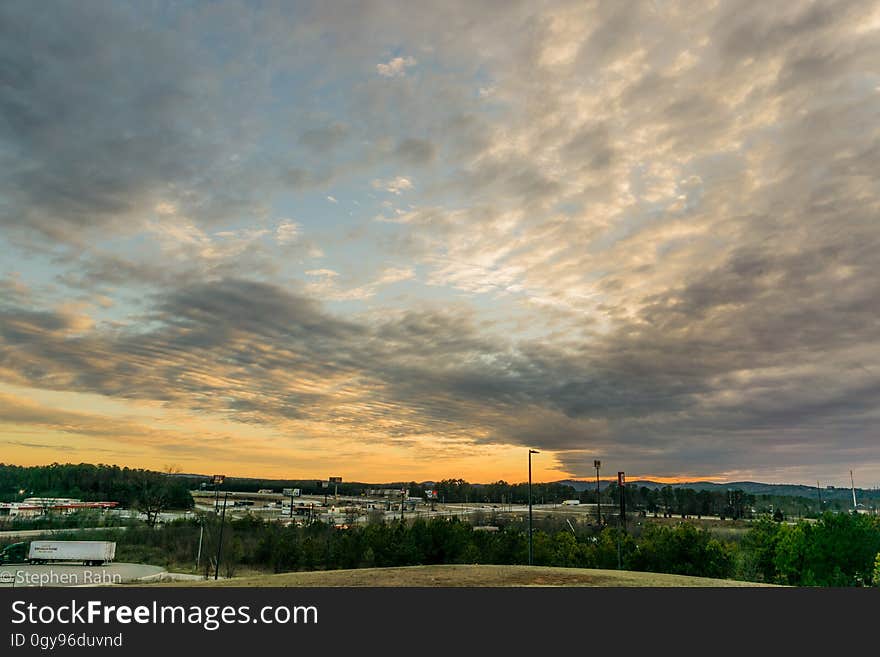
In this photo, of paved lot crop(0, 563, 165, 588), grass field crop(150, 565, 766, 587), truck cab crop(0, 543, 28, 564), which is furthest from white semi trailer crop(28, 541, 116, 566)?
grass field crop(150, 565, 766, 587)

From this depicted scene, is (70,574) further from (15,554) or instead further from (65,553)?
(15,554)

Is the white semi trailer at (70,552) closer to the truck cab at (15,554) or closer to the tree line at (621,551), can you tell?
the truck cab at (15,554)

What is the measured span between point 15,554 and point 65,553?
10.3m

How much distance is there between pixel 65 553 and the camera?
77688 millimetres

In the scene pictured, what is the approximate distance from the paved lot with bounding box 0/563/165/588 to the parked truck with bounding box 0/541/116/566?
1.01m

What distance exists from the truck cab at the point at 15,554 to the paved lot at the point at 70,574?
7.59 feet

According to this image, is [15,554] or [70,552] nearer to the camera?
[70,552]

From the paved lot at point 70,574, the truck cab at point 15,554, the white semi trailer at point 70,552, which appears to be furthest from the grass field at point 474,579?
the truck cab at point 15,554

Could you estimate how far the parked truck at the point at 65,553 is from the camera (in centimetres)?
7688

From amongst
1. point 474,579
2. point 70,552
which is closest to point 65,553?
point 70,552

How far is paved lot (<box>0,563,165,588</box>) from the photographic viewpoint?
200 feet

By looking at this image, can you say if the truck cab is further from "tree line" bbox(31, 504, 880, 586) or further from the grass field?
the grass field
